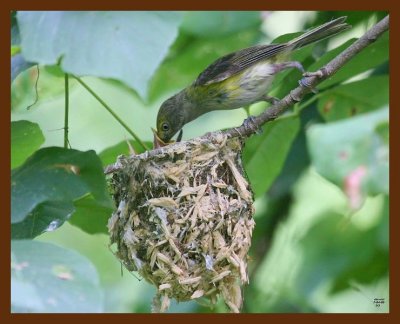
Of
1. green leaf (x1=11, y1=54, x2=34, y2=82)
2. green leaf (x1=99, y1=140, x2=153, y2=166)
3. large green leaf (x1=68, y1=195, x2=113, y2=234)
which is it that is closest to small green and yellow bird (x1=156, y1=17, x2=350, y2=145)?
green leaf (x1=99, y1=140, x2=153, y2=166)

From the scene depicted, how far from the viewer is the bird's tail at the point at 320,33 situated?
12.2ft

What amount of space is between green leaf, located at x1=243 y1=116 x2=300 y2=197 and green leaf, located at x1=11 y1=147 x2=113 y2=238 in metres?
0.99

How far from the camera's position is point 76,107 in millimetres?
5887

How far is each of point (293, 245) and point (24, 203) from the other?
6.60 feet

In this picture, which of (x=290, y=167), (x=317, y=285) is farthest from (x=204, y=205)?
(x=290, y=167)

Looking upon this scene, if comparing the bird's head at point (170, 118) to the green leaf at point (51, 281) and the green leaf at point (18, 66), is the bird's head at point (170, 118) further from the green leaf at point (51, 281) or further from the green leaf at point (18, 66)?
the green leaf at point (51, 281)

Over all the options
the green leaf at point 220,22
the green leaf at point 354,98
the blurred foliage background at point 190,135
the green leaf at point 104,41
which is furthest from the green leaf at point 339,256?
the green leaf at point 104,41

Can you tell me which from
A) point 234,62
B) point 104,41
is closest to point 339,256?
point 234,62

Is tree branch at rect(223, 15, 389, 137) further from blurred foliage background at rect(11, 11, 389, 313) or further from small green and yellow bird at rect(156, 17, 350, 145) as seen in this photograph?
small green and yellow bird at rect(156, 17, 350, 145)

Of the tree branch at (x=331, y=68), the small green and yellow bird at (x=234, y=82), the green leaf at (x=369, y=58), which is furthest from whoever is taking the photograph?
the small green and yellow bird at (x=234, y=82)

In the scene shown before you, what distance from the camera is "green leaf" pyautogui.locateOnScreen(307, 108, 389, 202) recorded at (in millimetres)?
2148

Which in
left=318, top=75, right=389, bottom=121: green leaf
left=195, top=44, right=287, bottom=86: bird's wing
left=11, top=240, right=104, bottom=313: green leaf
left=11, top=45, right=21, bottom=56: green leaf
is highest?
left=195, top=44, right=287, bottom=86: bird's wing

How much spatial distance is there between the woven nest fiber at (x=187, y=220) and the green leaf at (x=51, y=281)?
39.4 inches

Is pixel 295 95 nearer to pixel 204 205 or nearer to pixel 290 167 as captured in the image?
pixel 204 205
